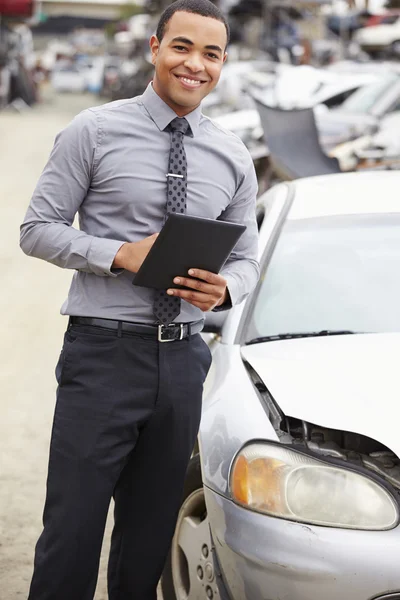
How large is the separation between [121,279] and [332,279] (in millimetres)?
1190

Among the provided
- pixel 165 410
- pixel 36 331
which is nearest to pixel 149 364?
pixel 165 410

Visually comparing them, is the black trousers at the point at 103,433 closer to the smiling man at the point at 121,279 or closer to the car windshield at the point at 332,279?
the smiling man at the point at 121,279

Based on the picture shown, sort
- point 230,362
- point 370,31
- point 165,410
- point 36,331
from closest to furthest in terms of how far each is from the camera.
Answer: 1. point 165,410
2. point 230,362
3. point 36,331
4. point 370,31

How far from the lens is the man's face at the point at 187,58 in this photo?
2.36 meters

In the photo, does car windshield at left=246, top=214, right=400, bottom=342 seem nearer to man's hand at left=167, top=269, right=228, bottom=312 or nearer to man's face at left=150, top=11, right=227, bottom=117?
man's hand at left=167, top=269, right=228, bottom=312

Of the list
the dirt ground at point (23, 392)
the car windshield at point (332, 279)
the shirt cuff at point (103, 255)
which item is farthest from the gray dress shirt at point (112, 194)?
the dirt ground at point (23, 392)

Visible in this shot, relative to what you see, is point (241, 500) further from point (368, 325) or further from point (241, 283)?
point (368, 325)

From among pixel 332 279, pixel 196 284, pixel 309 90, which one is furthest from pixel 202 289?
pixel 309 90

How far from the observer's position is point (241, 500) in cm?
250

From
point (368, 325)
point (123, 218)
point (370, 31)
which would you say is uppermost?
point (370, 31)

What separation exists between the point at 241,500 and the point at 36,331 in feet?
14.9

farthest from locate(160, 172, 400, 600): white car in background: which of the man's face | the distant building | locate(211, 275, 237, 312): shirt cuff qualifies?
the distant building

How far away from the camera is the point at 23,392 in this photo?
215 inches

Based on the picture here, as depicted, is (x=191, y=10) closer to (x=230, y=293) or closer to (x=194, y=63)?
(x=194, y=63)
